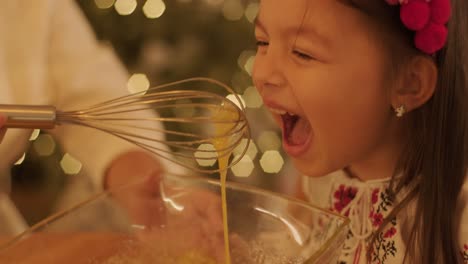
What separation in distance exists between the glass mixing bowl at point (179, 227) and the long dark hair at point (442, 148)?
0.10 m

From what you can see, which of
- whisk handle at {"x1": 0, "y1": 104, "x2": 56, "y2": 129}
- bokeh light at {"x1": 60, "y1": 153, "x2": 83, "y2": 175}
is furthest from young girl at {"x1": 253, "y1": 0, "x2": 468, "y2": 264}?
bokeh light at {"x1": 60, "y1": 153, "x2": 83, "y2": 175}

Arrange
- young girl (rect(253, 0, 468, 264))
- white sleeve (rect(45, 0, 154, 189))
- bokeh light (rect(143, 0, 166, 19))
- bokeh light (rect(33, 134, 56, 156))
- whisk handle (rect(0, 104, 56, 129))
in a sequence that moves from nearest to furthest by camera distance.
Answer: whisk handle (rect(0, 104, 56, 129)) < young girl (rect(253, 0, 468, 264)) < white sleeve (rect(45, 0, 154, 189)) < bokeh light (rect(143, 0, 166, 19)) < bokeh light (rect(33, 134, 56, 156))

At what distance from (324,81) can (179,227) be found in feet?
0.68

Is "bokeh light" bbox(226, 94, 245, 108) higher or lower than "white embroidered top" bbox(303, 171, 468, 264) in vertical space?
higher

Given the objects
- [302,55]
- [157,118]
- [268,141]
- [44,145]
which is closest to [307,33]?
[302,55]

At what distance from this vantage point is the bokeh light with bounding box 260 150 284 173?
3.69 feet

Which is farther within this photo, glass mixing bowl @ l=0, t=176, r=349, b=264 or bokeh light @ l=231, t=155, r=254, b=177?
bokeh light @ l=231, t=155, r=254, b=177

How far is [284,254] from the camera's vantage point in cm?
58

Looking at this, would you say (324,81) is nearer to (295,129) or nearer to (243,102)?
(295,129)

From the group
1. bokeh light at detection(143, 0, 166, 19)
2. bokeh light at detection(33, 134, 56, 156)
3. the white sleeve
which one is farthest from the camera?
bokeh light at detection(33, 134, 56, 156)

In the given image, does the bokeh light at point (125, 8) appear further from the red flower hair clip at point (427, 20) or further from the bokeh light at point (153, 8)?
the red flower hair clip at point (427, 20)

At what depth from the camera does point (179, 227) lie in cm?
62

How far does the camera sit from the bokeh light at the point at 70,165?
1.10m

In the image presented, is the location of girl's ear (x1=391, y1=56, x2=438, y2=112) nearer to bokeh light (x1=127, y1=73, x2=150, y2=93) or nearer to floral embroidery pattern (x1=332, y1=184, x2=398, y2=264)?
floral embroidery pattern (x1=332, y1=184, x2=398, y2=264)
